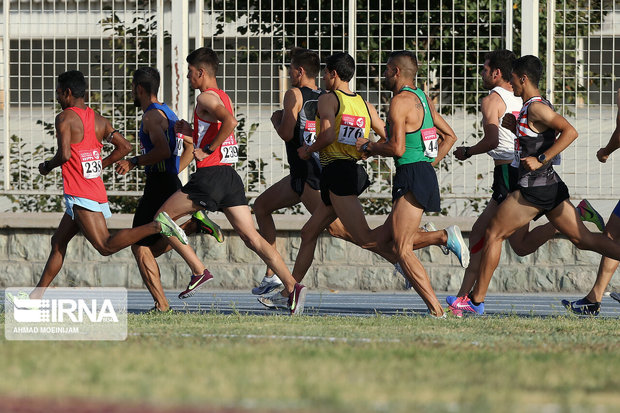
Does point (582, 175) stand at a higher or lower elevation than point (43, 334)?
higher

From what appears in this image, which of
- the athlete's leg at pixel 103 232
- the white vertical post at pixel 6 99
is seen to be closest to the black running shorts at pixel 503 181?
the athlete's leg at pixel 103 232

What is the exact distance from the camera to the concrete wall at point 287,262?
14.6 meters

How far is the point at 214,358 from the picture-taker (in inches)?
273

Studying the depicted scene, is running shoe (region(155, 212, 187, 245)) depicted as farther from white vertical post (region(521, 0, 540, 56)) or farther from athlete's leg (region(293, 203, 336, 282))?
white vertical post (region(521, 0, 540, 56))

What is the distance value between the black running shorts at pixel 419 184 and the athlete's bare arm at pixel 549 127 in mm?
739

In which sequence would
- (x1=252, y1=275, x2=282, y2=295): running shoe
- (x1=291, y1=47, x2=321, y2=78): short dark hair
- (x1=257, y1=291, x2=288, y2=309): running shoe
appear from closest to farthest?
(x1=257, y1=291, x2=288, y2=309): running shoe
(x1=291, y1=47, x2=321, y2=78): short dark hair
(x1=252, y1=275, x2=282, y2=295): running shoe

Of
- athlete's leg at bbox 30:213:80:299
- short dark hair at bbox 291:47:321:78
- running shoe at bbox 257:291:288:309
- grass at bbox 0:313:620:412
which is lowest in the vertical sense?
running shoe at bbox 257:291:288:309

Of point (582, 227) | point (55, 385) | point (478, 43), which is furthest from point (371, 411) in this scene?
point (478, 43)

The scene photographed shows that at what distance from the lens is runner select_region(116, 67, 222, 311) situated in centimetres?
1121

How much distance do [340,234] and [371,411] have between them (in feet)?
21.2

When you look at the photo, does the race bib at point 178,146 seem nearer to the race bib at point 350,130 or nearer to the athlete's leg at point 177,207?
the athlete's leg at point 177,207

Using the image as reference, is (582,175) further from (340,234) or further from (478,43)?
(340,234)

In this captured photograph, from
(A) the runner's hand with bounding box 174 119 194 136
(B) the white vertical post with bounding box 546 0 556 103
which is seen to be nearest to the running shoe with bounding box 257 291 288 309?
(A) the runner's hand with bounding box 174 119 194 136

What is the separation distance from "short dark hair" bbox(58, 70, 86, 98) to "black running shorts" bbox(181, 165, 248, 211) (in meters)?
1.17
